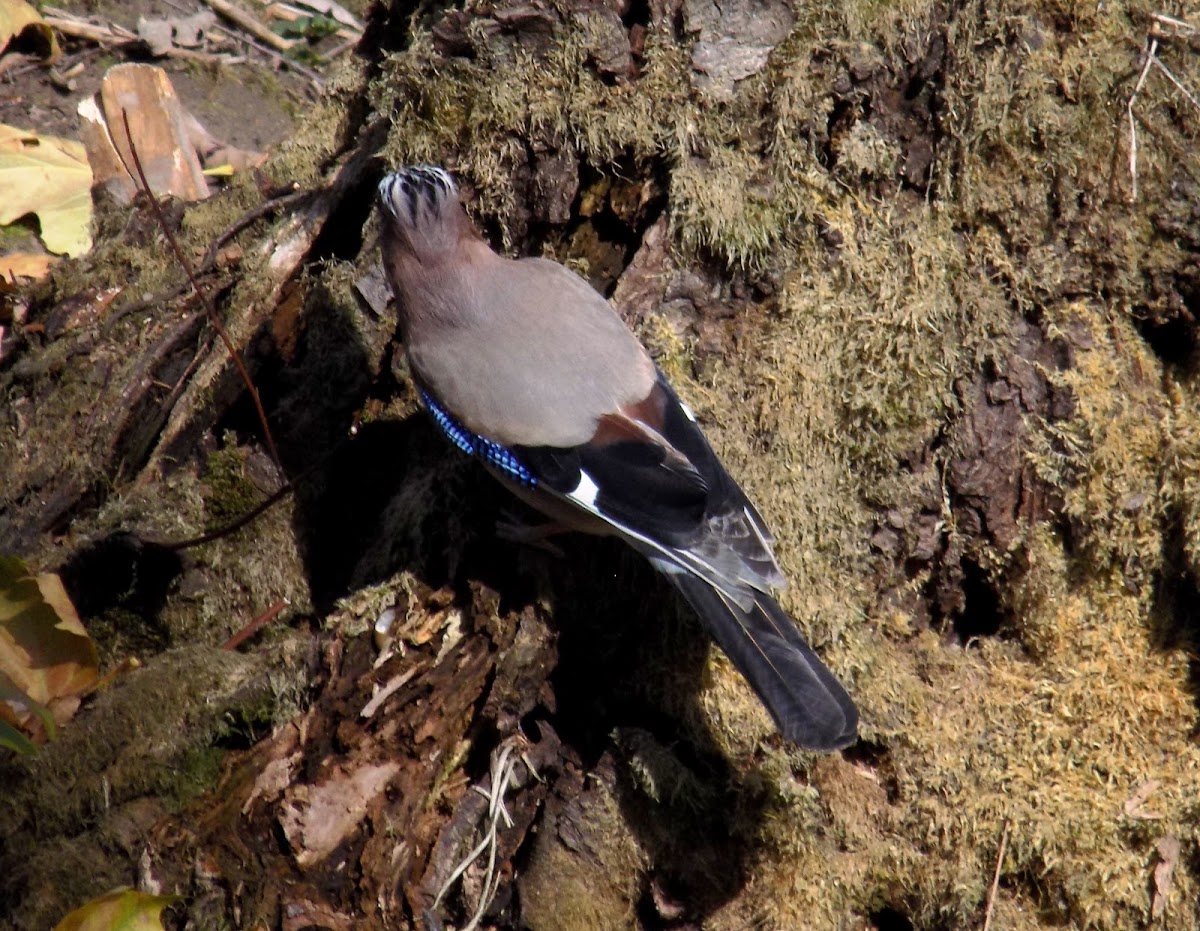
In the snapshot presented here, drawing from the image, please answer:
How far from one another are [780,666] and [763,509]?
2.09ft

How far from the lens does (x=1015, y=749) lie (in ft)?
11.0

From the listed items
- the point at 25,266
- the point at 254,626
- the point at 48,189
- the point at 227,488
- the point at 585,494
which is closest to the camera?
the point at 585,494

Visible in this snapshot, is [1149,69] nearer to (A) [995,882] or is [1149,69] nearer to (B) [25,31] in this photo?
(A) [995,882]

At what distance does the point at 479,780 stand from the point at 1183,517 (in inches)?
90.8

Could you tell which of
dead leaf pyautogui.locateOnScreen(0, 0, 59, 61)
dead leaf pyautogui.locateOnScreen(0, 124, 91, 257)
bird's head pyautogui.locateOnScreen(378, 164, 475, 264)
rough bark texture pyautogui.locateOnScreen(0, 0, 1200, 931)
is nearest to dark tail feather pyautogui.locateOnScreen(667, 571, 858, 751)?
rough bark texture pyautogui.locateOnScreen(0, 0, 1200, 931)

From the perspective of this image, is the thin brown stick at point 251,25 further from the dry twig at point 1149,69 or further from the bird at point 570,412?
the dry twig at point 1149,69

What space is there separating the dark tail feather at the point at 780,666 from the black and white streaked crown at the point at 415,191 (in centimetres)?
134

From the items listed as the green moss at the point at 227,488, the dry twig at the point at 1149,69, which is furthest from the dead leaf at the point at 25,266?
the dry twig at the point at 1149,69

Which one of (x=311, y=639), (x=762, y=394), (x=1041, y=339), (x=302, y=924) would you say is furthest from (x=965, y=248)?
(x=302, y=924)

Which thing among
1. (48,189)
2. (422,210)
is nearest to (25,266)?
(48,189)

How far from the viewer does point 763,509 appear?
3521 mm

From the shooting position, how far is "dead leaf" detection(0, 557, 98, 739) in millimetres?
3182

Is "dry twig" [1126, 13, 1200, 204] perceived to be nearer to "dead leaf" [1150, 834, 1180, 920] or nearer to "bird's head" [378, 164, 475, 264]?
"dead leaf" [1150, 834, 1180, 920]

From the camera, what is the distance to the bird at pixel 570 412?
3166 millimetres
